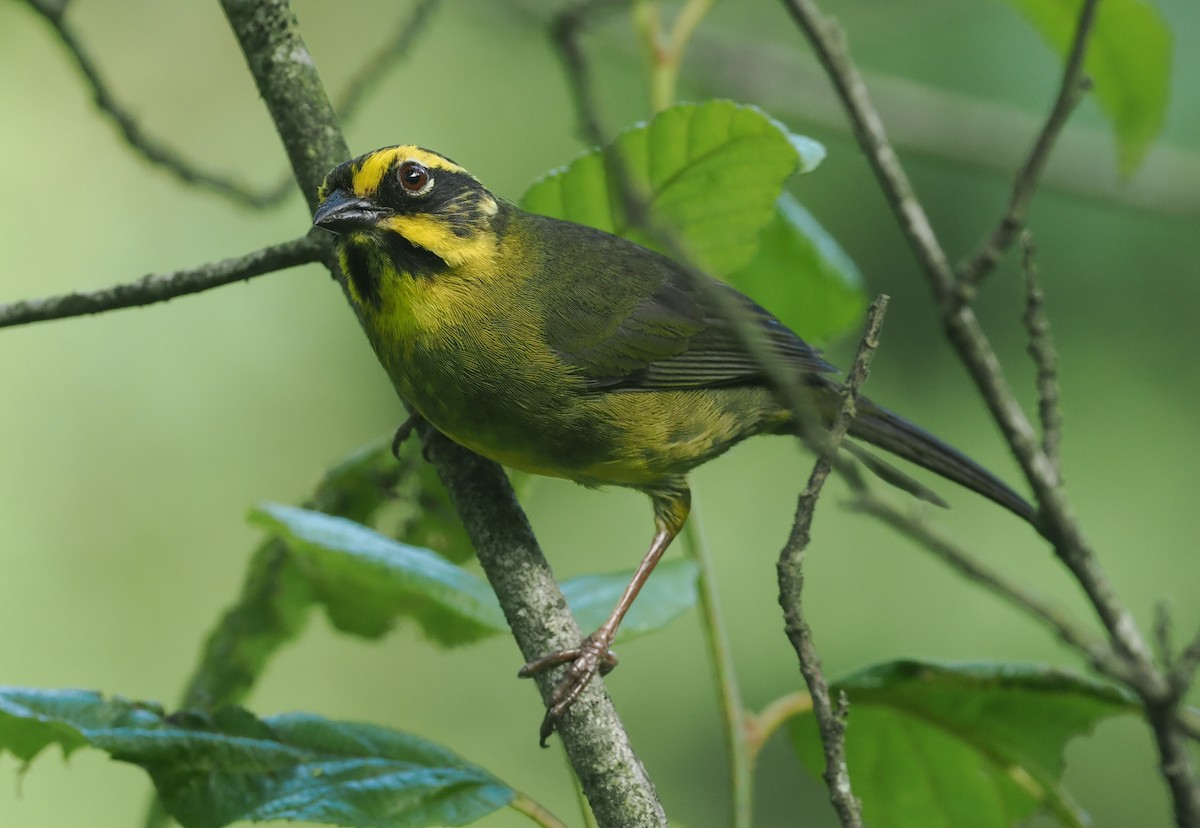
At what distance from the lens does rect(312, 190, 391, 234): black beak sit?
2717mm

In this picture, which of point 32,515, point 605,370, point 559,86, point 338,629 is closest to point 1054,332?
point 559,86

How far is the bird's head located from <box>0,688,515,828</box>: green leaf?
3.29 ft

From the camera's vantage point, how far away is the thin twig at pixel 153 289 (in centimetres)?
243

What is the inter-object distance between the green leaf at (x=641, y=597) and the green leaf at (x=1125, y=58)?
5.29ft

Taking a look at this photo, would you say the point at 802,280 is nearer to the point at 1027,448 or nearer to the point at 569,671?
the point at 1027,448

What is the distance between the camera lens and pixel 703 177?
283 centimetres

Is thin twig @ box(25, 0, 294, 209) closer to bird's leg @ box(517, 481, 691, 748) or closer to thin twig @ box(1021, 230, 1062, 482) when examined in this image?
bird's leg @ box(517, 481, 691, 748)

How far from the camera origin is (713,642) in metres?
2.92

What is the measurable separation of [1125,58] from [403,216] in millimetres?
1857

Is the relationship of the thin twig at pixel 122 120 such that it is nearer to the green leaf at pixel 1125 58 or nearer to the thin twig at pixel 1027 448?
the thin twig at pixel 1027 448

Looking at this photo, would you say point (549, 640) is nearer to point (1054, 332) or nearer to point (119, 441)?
point (1054, 332)

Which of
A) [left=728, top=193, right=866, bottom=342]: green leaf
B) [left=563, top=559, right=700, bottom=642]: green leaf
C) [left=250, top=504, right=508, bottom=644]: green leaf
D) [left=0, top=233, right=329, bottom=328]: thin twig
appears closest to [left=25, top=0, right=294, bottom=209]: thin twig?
[left=0, top=233, right=329, bottom=328]: thin twig

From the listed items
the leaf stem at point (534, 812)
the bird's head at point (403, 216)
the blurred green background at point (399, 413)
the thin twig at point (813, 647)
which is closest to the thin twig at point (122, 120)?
the bird's head at point (403, 216)

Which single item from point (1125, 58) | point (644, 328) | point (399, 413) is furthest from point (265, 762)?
point (399, 413)
